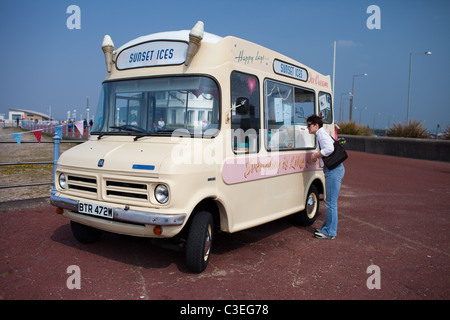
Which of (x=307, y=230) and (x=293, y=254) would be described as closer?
(x=293, y=254)

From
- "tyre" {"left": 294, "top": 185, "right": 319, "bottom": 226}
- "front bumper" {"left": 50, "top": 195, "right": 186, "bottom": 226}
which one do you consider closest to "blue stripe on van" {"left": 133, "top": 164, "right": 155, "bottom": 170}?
"front bumper" {"left": 50, "top": 195, "right": 186, "bottom": 226}

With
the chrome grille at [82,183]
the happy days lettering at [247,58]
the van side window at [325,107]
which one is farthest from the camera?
the van side window at [325,107]

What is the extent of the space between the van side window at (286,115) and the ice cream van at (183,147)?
3cm

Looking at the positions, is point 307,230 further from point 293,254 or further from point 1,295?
point 1,295

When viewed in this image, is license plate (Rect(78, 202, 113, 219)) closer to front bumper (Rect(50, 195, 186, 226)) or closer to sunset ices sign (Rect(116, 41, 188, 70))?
front bumper (Rect(50, 195, 186, 226))

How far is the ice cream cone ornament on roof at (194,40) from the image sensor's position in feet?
15.0

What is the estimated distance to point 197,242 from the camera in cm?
430

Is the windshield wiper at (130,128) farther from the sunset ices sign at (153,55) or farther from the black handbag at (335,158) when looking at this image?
the black handbag at (335,158)

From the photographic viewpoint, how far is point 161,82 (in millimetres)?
4875

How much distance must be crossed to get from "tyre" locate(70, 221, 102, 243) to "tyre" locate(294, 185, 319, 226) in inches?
139

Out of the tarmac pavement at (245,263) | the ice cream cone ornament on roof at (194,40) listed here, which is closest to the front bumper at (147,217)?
the tarmac pavement at (245,263)
